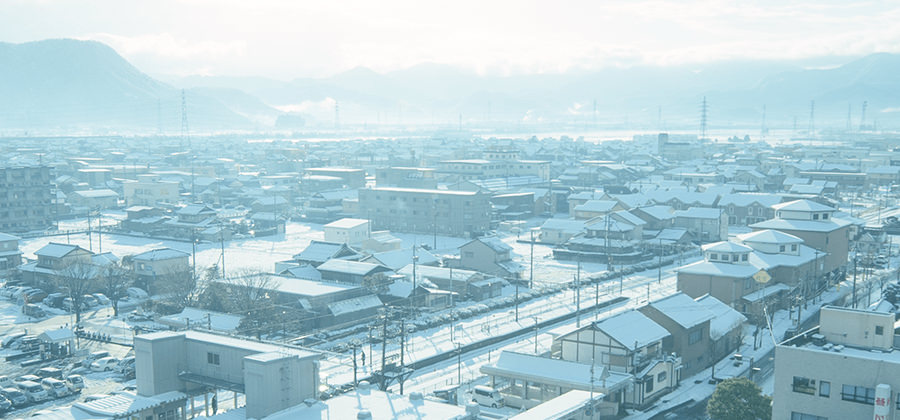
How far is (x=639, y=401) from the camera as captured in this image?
1327 centimetres

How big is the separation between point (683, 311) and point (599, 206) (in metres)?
18.3

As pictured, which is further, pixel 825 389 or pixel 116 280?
pixel 116 280

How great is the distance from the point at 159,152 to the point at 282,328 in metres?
61.8

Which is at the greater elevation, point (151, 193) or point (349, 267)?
point (151, 193)

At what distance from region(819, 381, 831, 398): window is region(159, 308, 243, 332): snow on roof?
11455 mm

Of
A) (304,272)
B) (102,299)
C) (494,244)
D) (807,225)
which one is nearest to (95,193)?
(102,299)

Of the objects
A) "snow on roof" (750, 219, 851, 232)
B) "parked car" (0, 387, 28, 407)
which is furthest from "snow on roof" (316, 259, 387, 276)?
"snow on roof" (750, 219, 851, 232)

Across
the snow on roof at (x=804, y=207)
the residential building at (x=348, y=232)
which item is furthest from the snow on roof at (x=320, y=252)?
the snow on roof at (x=804, y=207)

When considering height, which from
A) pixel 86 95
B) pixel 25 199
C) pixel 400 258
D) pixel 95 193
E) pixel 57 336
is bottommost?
pixel 57 336

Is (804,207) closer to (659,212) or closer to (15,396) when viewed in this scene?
(659,212)

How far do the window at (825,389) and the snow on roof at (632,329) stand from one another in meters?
3.65

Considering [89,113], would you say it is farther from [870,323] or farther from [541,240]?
[870,323]

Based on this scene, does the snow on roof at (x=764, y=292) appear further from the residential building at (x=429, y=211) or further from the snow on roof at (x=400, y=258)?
the residential building at (x=429, y=211)

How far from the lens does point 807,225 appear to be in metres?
24.8
